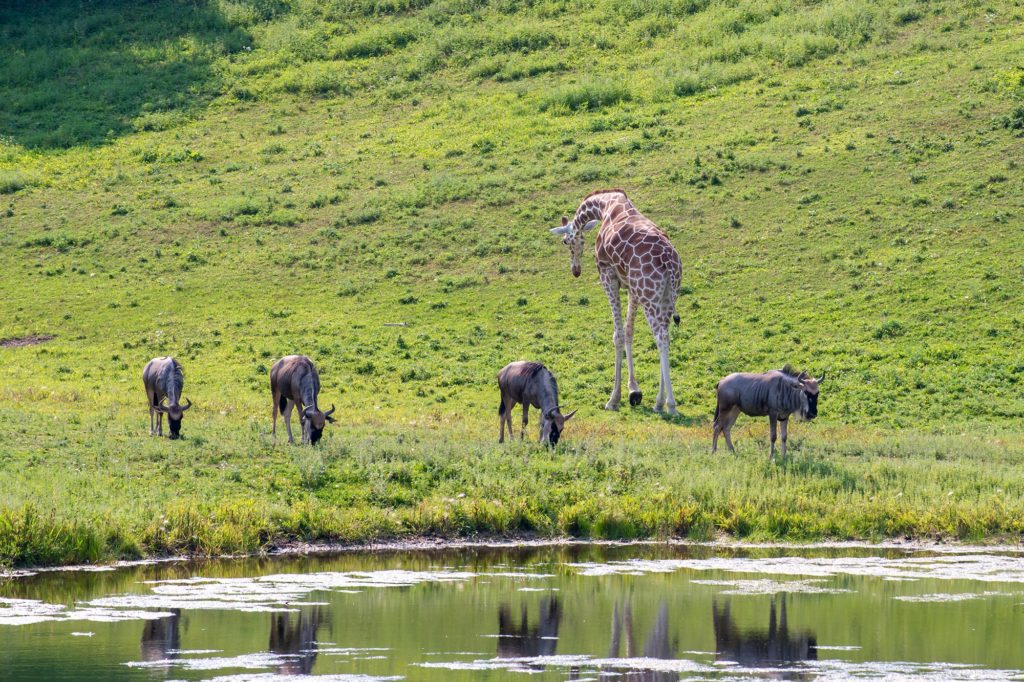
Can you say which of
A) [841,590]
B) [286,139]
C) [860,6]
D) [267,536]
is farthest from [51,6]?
[841,590]

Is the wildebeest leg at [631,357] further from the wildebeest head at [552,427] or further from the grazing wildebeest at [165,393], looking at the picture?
the grazing wildebeest at [165,393]

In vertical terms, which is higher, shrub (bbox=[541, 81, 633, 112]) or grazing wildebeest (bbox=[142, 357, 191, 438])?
shrub (bbox=[541, 81, 633, 112])

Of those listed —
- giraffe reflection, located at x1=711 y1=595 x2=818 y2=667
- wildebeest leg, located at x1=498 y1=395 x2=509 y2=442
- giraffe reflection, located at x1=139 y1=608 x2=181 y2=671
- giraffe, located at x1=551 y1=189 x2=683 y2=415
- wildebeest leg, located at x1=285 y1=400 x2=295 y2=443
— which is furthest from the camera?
giraffe, located at x1=551 y1=189 x2=683 y2=415

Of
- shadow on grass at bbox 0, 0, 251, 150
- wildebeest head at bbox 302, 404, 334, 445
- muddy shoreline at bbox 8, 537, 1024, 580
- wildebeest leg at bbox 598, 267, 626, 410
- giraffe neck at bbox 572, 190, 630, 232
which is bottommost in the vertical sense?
muddy shoreline at bbox 8, 537, 1024, 580

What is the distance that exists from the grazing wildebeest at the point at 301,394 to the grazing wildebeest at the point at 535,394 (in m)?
2.95

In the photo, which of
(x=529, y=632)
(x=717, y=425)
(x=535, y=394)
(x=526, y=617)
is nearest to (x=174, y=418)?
(x=535, y=394)

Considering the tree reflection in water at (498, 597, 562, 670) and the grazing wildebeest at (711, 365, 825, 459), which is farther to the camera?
the grazing wildebeest at (711, 365, 825, 459)

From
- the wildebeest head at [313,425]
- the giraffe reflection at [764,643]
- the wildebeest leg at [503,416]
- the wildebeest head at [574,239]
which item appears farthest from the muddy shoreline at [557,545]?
the wildebeest head at [574,239]

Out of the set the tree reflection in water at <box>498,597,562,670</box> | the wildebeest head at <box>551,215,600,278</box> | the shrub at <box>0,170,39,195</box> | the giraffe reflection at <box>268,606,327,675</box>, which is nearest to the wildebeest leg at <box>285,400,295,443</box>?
the giraffe reflection at <box>268,606,327,675</box>

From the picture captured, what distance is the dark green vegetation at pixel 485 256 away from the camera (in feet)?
68.9

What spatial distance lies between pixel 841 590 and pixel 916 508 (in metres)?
4.36

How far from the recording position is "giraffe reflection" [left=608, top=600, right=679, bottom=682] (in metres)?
13.2

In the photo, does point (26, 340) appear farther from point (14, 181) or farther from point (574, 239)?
point (14, 181)

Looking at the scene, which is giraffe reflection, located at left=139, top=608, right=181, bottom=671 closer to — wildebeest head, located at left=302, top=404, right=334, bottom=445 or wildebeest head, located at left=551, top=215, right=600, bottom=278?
wildebeest head, located at left=302, top=404, right=334, bottom=445
